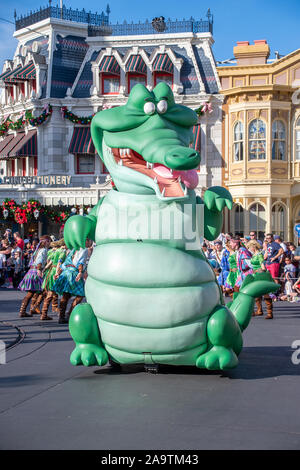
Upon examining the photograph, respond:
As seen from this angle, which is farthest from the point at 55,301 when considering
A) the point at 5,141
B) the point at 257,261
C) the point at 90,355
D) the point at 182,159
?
the point at 5,141

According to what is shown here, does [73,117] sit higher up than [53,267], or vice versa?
[73,117]

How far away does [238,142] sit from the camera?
943 inches

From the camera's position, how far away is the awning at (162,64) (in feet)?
81.4

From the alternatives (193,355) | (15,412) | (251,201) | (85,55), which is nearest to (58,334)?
(193,355)

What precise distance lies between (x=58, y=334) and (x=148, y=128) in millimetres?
4170

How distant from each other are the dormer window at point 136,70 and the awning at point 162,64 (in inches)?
19.7

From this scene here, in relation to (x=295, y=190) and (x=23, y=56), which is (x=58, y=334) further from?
(x=23, y=56)

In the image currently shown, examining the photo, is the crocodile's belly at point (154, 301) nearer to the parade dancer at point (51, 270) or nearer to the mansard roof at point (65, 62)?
→ the parade dancer at point (51, 270)

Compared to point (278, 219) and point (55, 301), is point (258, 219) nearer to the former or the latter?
point (278, 219)

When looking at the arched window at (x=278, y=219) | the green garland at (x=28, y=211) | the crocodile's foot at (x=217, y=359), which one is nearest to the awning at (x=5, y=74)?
the green garland at (x=28, y=211)

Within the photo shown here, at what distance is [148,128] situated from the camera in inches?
223

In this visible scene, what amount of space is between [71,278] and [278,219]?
601 inches

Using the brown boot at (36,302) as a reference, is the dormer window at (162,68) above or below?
above

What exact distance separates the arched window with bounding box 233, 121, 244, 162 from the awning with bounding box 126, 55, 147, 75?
456 cm
